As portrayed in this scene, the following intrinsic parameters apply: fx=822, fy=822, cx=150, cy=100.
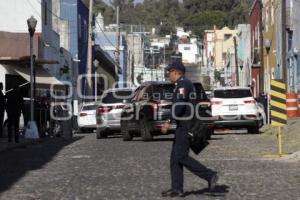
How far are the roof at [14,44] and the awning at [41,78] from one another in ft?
7.38

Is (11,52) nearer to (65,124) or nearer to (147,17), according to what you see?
(65,124)

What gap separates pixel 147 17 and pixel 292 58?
100064mm

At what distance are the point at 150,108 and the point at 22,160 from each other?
7082 millimetres

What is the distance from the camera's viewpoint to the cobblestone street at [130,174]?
12672 mm

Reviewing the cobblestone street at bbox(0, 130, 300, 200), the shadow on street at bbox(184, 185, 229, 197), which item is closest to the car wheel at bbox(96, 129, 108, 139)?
the cobblestone street at bbox(0, 130, 300, 200)

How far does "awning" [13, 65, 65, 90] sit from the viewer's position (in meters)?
35.0

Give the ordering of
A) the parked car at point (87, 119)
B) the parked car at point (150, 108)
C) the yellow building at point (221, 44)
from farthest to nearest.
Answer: the yellow building at point (221, 44)
the parked car at point (87, 119)
the parked car at point (150, 108)

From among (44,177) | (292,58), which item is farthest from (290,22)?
(44,177)

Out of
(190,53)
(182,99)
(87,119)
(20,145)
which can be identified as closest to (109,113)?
(20,145)

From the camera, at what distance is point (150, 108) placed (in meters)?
26.0

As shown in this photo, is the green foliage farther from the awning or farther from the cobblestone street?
the cobblestone street

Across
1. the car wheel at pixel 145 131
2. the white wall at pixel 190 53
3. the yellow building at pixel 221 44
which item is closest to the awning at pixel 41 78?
the car wheel at pixel 145 131

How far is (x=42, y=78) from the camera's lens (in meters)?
35.3

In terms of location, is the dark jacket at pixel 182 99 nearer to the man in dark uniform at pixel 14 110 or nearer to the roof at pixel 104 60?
the man in dark uniform at pixel 14 110
